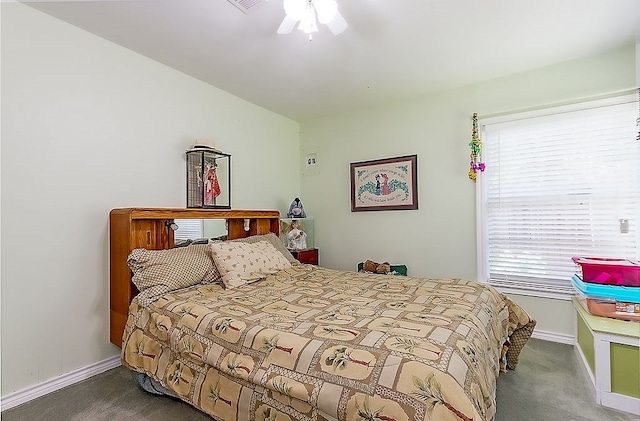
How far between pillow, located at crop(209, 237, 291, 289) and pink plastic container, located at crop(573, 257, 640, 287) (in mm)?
2269

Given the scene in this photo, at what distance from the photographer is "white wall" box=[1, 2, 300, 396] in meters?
1.85

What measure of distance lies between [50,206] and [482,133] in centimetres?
361

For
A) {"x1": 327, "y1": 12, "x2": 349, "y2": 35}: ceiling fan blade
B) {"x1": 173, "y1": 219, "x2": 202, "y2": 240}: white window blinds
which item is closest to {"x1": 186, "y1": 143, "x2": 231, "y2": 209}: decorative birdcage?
{"x1": 173, "y1": 219, "x2": 202, "y2": 240}: white window blinds

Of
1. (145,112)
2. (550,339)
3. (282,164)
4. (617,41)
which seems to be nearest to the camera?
(617,41)

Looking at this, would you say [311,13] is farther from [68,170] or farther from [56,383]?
[56,383]

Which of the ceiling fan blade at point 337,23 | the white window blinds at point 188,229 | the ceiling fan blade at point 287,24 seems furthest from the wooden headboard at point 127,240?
the ceiling fan blade at point 337,23

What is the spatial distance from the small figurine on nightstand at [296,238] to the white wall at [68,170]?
4.42 feet

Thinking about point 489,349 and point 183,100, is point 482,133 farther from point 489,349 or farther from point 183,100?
A: point 183,100

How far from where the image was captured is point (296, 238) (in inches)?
145

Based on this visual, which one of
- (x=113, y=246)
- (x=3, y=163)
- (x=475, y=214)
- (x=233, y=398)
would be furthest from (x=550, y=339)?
(x=3, y=163)

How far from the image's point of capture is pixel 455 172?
3.14 m

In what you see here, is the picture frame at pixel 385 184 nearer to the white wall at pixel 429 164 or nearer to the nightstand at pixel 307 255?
the white wall at pixel 429 164

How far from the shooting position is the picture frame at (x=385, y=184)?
3.38 meters

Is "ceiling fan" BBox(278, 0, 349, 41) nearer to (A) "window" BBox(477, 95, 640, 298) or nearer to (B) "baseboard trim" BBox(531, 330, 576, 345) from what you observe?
(A) "window" BBox(477, 95, 640, 298)
